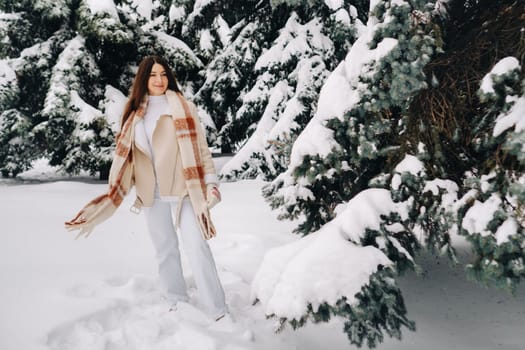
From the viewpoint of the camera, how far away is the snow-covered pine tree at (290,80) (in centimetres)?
820

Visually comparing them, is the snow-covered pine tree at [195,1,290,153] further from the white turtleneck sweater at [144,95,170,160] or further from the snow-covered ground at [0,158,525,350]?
the white turtleneck sweater at [144,95,170,160]

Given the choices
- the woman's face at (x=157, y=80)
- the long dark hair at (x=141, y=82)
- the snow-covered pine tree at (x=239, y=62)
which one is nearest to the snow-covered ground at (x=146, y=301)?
the long dark hair at (x=141, y=82)

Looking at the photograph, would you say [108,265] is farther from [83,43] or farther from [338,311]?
[83,43]

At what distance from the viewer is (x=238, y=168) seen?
9.46m

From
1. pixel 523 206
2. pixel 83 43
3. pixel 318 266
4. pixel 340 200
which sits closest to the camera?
pixel 523 206

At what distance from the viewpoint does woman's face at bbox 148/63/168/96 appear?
339cm

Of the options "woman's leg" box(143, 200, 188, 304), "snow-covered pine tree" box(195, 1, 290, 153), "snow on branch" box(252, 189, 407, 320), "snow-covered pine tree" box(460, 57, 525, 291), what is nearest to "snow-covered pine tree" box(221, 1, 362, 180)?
"snow-covered pine tree" box(195, 1, 290, 153)

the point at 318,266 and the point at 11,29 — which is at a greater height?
the point at 11,29

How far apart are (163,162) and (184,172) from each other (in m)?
0.19

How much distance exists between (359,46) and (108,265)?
2946 millimetres

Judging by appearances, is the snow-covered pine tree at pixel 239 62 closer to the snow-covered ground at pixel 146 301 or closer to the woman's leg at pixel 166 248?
the snow-covered ground at pixel 146 301

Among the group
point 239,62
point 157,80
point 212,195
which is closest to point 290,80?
point 239,62

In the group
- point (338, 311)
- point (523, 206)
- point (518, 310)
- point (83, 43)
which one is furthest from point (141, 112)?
point (83, 43)

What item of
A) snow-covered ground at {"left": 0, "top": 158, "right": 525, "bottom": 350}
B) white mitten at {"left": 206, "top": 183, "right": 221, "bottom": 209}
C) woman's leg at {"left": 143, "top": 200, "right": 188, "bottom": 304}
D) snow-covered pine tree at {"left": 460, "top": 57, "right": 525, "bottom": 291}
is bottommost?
snow-covered ground at {"left": 0, "top": 158, "right": 525, "bottom": 350}
